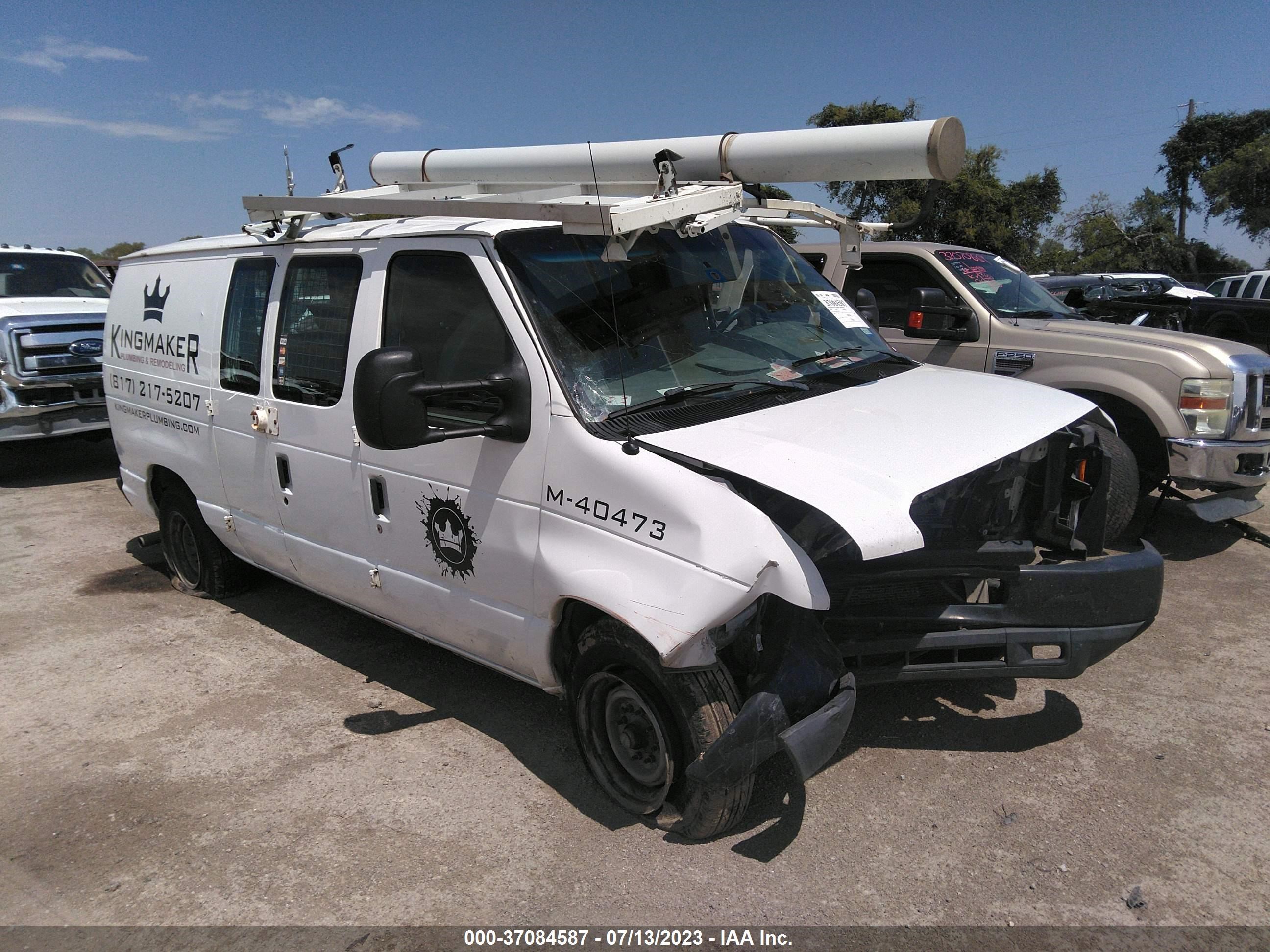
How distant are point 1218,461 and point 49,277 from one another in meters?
11.7

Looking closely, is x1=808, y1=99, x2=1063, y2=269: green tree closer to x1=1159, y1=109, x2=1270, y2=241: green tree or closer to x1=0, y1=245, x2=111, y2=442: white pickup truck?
x1=1159, y1=109, x2=1270, y2=241: green tree

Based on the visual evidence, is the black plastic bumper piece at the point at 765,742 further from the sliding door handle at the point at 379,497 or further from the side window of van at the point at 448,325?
the sliding door handle at the point at 379,497

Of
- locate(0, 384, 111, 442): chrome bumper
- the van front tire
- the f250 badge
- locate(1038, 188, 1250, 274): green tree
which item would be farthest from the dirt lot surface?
locate(1038, 188, 1250, 274): green tree

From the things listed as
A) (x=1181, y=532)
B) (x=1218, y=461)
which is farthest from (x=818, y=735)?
(x=1181, y=532)

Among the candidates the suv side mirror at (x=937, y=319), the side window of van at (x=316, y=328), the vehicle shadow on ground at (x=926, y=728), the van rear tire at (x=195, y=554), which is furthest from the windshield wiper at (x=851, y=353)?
the van rear tire at (x=195, y=554)

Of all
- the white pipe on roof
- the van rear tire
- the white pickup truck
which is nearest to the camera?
the white pipe on roof

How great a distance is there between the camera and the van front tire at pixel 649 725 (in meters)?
2.86

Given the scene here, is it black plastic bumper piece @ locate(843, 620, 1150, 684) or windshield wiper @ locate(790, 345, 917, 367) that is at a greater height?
windshield wiper @ locate(790, 345, 917, 367)

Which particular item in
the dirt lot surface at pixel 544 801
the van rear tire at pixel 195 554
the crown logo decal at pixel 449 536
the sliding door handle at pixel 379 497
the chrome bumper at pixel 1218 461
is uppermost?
the sliding door handle at pixel 379 497

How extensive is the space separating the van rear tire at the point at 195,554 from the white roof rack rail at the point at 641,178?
1847 millimetres

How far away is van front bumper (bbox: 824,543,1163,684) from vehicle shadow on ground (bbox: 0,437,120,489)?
8098mm

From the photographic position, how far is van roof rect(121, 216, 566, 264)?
346 cm

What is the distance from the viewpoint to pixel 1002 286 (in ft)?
22.8

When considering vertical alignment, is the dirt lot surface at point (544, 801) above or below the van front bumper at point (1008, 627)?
below
